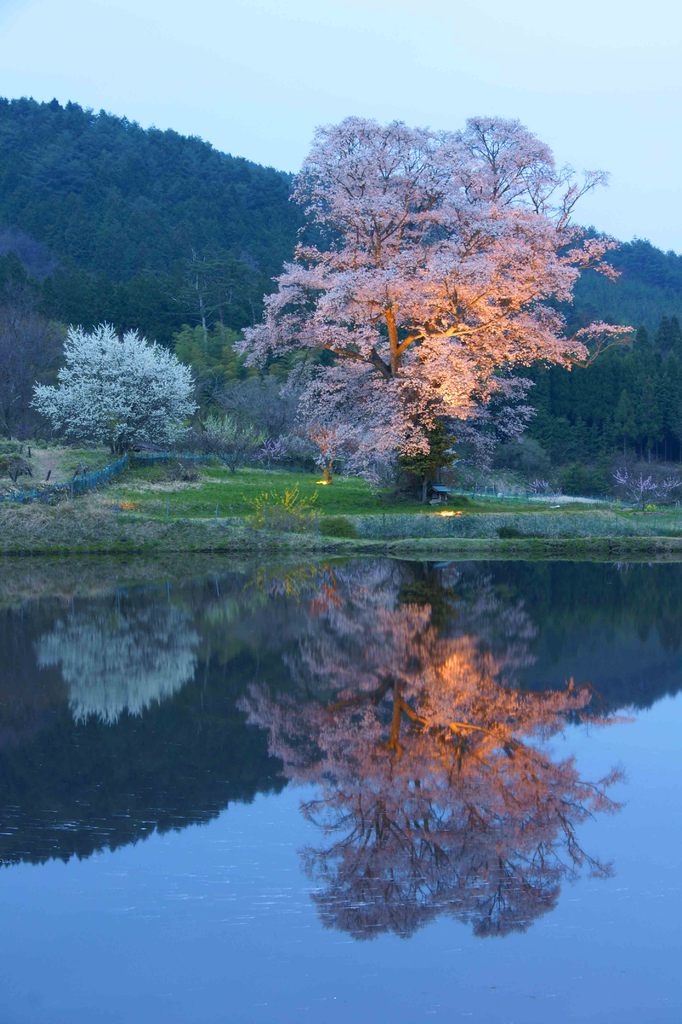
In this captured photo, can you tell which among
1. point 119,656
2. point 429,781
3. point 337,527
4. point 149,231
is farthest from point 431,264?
point 149,231

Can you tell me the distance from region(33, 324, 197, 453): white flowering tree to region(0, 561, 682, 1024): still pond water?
26.0 m

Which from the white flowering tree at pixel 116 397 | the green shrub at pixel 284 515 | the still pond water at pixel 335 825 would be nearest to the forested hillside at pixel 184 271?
the white flowering tree at pixel 116 397

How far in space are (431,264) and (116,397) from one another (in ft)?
51.3

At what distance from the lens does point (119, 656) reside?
49.2 feet

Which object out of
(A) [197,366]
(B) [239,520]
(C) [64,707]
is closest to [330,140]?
(B) [239,520]

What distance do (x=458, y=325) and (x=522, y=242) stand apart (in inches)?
119

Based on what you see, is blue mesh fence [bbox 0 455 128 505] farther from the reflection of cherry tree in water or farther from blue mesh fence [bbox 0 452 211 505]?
the reflection of cherry tree in water

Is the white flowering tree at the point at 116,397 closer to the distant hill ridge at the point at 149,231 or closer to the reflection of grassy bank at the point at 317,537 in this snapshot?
the reflection of grassy bank at the point at 317,537

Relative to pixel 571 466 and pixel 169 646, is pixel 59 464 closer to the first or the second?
pixel 169 646

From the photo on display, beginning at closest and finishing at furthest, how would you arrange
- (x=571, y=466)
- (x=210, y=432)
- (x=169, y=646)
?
(x=169, y=646), (x=210, y=432), (x=571, y=466)

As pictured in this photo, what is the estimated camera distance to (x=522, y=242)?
3256cm

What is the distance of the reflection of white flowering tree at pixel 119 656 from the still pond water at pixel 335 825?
7 centimetres

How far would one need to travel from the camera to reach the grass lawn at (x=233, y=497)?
107 ft

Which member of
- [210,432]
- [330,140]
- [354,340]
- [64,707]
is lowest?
[64,707]
